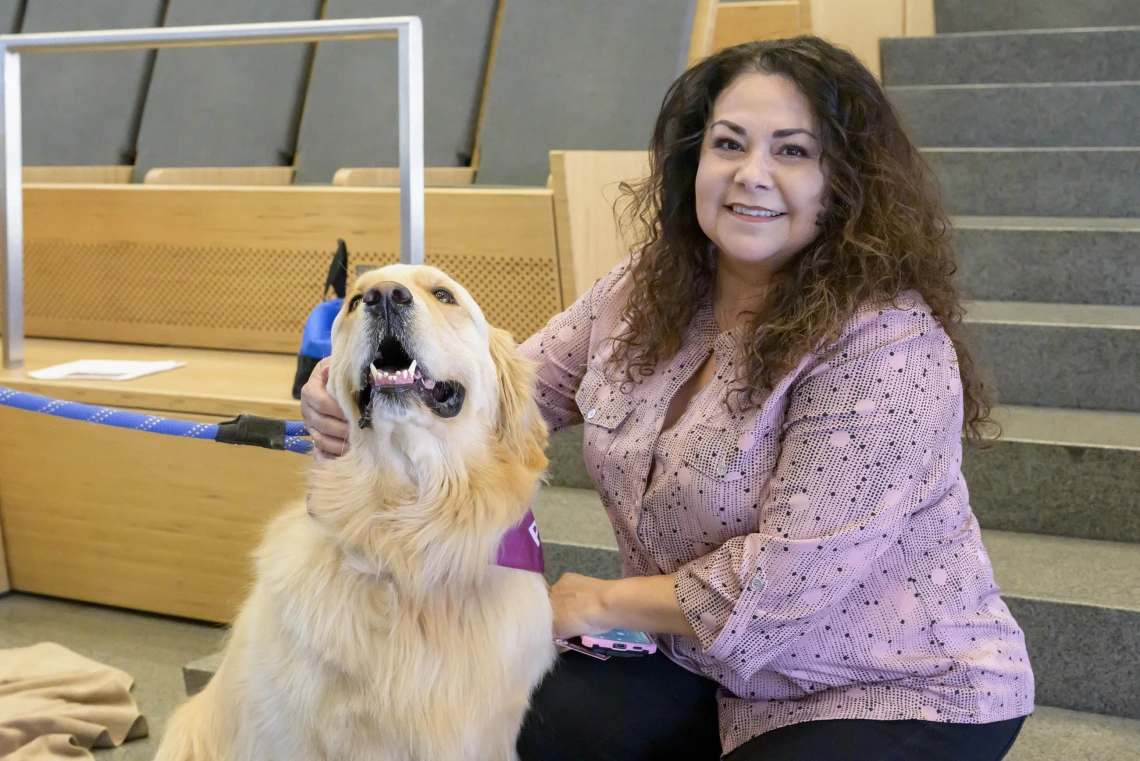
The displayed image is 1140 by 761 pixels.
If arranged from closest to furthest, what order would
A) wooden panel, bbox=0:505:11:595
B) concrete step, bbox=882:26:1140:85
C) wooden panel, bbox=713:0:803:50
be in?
wooden panel, bbox=0:505:11:595 → concrete step, bbox=882:26:1140:85 → wooden panel, bbox=713:0:803:50

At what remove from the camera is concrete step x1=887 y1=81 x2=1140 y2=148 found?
126 inches

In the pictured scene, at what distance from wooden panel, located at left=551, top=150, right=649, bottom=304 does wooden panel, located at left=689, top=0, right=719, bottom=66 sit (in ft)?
1.96

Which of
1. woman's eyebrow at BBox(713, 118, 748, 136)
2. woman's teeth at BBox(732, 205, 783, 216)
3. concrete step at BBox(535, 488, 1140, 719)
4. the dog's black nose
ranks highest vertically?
woman's eyebrow at BBox(713, 118, 748, 136)

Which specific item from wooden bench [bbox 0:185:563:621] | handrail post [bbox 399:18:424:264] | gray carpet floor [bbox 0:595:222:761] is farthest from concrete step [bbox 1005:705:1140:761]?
gray carpet floor [bbox 0:595:222:761]

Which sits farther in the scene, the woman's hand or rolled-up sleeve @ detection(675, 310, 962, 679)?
the woman's hand

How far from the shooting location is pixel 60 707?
2119 millimetres

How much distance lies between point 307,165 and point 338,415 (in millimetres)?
2470

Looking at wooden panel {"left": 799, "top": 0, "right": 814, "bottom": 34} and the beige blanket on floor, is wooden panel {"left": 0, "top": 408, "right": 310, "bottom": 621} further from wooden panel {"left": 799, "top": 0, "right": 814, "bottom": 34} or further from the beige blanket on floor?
wooden panel {"left": 799, "top": 0, "right": 814, "bottom": 34}

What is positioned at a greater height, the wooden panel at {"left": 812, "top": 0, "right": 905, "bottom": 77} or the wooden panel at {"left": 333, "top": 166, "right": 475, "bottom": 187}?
the wooden panel at {"left": 812, "top": 0, "right": 905, "bottom": 77}

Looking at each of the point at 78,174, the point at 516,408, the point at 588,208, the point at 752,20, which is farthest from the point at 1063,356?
the point at 78,174

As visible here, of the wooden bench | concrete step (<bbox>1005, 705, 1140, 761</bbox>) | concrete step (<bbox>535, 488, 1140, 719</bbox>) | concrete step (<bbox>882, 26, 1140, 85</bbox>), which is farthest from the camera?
concrete step (<bbox>882, 26, 1140, 85</bbox>)

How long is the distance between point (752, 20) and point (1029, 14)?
143 centimetres

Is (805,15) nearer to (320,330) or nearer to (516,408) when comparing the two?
(320,330)

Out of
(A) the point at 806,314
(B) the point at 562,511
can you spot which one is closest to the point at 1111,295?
(B) the point at 562,511
